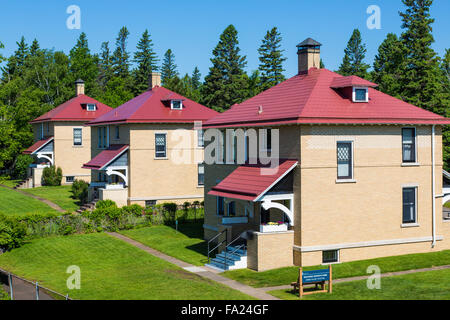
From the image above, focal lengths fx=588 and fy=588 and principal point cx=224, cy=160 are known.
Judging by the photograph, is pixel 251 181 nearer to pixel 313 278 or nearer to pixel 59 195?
pixel 313 278

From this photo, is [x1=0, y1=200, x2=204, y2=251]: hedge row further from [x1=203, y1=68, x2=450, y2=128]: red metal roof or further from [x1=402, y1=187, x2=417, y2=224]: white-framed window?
[x1=402, y1=187, x2=417, y2=224]: white-framed window

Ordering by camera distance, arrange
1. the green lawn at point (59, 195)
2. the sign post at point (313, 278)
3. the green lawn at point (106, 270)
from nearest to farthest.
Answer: the sign post at point (313, 278) < the green lawn at point (106, 270) < the green lawn at point (59, 195)

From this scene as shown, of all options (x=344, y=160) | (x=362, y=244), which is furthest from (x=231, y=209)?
(x=362, y=244)

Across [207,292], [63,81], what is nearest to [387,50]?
[63,81]

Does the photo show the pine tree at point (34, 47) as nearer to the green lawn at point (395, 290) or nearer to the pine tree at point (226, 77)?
the pine tree at point (226, 77)

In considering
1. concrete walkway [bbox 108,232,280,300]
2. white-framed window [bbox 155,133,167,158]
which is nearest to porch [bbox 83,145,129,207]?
white-framed window [bbox 155,133,167,158]

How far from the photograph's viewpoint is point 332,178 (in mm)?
27812

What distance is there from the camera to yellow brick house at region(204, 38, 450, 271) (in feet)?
89.5

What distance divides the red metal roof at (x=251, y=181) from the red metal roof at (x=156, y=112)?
1592 centimetres

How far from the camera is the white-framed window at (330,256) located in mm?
27939

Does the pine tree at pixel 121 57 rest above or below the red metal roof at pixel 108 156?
above

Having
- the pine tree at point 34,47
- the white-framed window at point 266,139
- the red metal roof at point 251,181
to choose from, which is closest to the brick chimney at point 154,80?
the red metal roof at point 251,181

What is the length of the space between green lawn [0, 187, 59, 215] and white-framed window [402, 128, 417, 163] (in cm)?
2646

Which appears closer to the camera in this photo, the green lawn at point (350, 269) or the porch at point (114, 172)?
the green lawn at point (350, 269)
